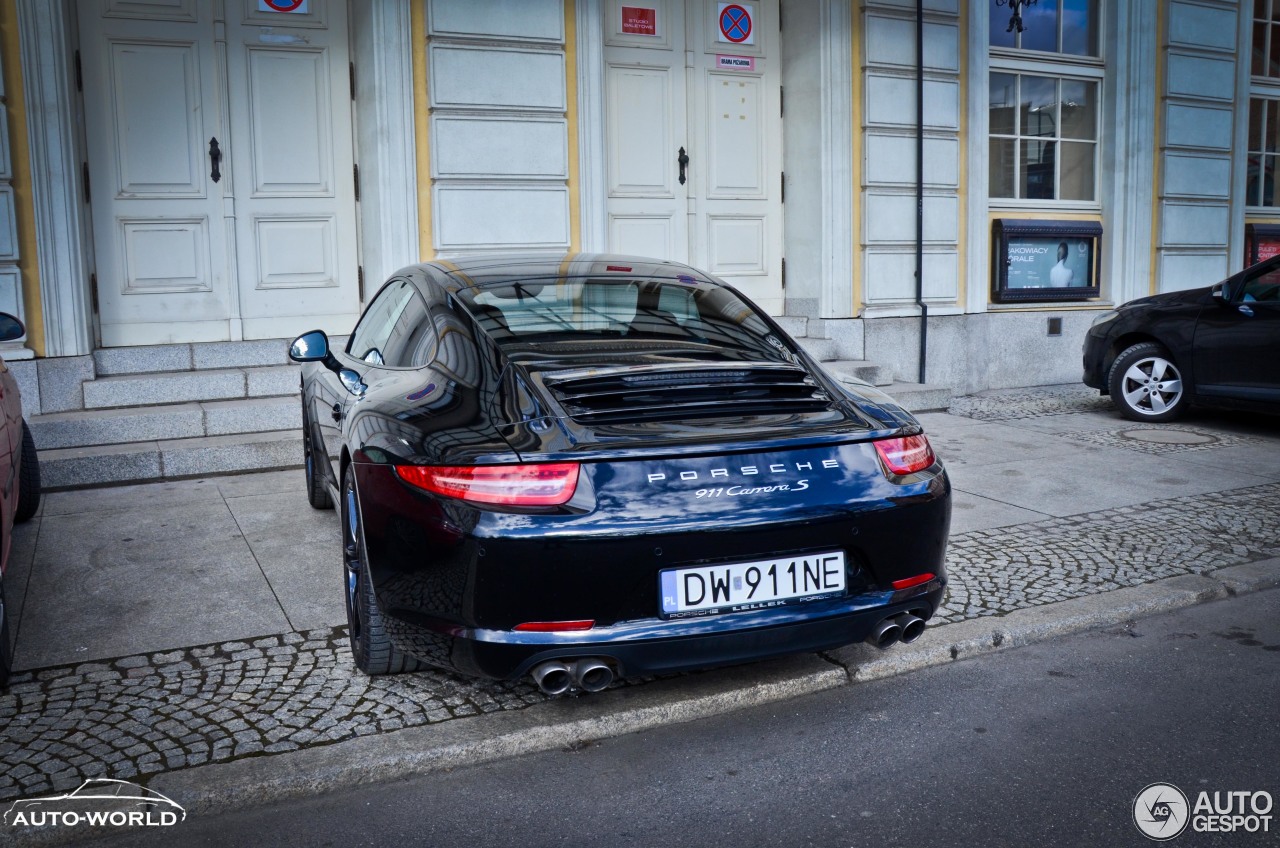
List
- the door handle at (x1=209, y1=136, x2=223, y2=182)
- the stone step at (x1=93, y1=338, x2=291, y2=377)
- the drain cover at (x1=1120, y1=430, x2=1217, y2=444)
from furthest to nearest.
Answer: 1. the door handle at (x1=209, y1=136, x2=223, y2=182)
2. the drain cover at (x1=1120, y1=430, x2=1217, y2=444)
3. the stone step at (x1=93, y1=338, x2=291, y2=377)

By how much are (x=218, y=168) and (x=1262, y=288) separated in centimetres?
788

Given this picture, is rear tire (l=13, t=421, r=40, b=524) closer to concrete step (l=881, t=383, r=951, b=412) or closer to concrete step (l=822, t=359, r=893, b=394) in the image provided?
concrete step (l=822, t=359, r=893, b=394)

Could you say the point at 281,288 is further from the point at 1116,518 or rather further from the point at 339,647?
the point at 1116,518

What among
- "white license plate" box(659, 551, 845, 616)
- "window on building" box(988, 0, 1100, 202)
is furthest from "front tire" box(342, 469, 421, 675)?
"window on building" box(988, 0, 1100, 202)

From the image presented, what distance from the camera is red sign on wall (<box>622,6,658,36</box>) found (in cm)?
1005

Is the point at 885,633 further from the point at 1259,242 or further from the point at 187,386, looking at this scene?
the point at 1259,242

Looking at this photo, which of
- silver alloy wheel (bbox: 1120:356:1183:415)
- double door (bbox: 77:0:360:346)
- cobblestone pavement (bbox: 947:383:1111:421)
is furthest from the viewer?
A: cobblestone pavement (bbox: 947:383:1111:421)

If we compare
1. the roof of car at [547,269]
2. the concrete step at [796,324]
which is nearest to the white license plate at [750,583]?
the roof of car at [547,269]

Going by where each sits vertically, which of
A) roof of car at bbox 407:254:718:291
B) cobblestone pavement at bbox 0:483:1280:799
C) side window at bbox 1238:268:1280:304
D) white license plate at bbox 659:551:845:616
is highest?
roof of car at bbox 407:254:718:291

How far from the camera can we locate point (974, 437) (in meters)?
8.61

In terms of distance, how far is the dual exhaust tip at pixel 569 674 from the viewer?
3150mm

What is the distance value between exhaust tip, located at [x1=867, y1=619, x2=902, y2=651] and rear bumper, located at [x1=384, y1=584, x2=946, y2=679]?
3 centimetres

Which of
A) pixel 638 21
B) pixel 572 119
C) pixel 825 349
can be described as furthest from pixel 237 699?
pixel 638 21

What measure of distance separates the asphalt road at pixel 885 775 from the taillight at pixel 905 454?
0.80 m
